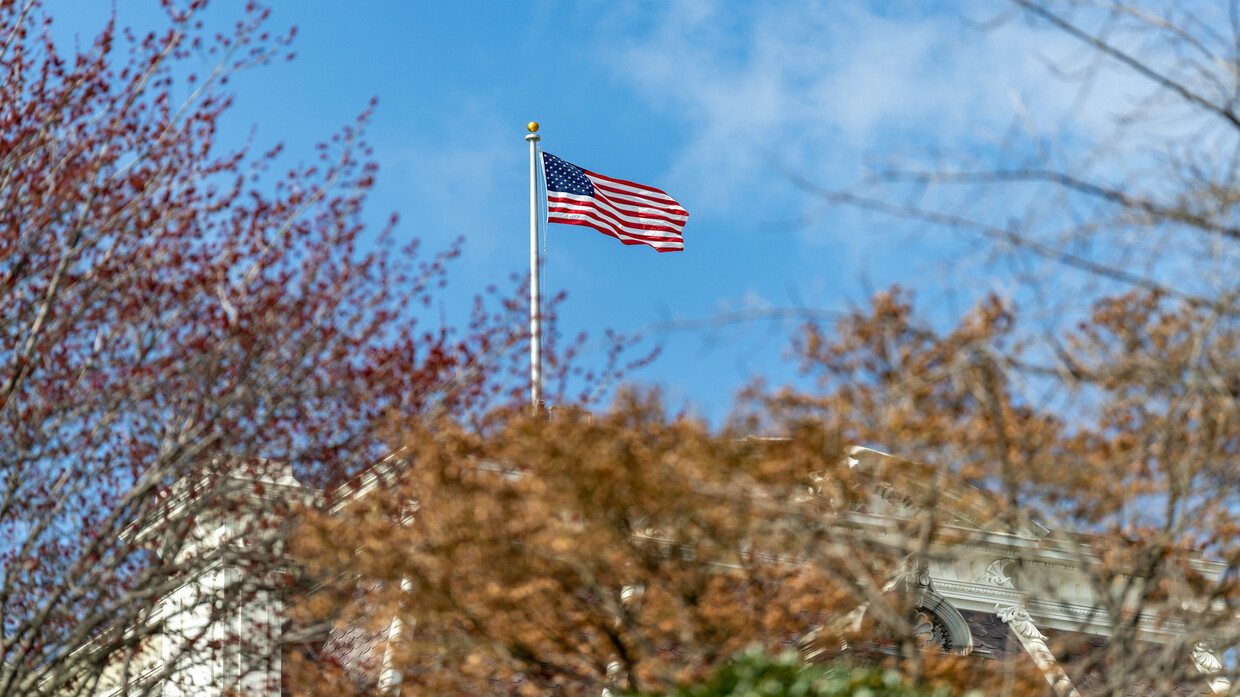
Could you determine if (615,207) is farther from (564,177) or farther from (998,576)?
(998,576)

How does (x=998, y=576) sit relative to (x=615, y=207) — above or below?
below

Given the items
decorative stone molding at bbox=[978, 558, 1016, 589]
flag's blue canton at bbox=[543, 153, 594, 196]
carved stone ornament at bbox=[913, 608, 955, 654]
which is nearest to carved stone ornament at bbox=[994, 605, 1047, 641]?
decorative stone molding at bbox=[978, 558, 1016, 589]

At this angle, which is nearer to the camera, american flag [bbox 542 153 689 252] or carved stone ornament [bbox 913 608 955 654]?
carved stone ornament [bbox 913 608 955 654]

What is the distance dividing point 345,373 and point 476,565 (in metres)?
Result: 3.03

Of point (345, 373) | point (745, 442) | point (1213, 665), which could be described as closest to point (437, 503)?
point (345, 373)

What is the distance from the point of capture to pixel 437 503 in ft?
43.2

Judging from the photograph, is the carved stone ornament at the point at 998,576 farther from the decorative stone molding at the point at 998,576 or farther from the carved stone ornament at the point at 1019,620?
the carved stone ornament at the point at 1019,620

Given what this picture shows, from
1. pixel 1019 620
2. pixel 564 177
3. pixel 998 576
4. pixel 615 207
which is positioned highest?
pixel 564 177

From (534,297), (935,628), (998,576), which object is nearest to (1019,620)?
(998,576)

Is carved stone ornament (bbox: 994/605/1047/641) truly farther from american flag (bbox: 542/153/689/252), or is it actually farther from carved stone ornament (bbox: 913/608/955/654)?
american flag (bbox: 542/153/689/252)

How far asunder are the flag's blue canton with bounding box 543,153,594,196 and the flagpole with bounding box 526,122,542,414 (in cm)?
40

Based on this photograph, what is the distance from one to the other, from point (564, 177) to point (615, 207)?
980 mm

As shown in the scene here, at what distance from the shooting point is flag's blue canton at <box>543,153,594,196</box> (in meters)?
21.7

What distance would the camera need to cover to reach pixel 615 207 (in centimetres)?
2191
